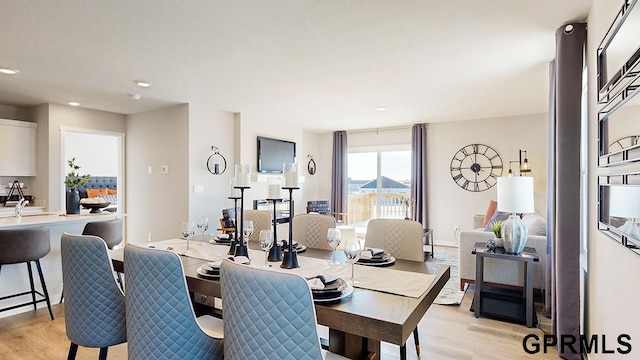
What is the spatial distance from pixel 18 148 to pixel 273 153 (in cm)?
361

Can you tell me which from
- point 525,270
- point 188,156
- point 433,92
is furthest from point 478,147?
point 188,156

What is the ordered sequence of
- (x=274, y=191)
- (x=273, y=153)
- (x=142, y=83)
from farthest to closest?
(x=273, y=153) < (x=142, y=83) < (x=274, y=191)

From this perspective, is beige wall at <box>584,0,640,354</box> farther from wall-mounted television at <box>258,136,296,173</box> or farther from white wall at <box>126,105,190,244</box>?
wall-mounted television at <box>258,136,296,173</box>

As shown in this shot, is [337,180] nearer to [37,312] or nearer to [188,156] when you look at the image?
[188,156]

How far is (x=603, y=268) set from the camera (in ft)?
5.98

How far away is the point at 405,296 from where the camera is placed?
58.3 inches

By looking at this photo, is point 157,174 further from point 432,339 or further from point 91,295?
point 432,339

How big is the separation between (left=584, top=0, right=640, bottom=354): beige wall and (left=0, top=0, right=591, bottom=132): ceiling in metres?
0.38

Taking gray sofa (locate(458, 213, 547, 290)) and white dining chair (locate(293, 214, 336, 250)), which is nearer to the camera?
white dining chair (locate(293, 214, 336, 250))

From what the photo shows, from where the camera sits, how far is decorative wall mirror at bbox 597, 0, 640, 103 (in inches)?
50.2

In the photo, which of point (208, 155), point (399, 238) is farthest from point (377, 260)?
point (208, 155)

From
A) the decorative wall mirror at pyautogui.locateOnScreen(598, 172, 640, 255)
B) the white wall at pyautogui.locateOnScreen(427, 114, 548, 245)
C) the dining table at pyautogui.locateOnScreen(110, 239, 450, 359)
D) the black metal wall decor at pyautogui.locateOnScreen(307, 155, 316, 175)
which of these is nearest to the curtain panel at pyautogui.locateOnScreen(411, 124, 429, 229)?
the white wall at pyautogui.locateOnScreen(427, 114, 548, 245)

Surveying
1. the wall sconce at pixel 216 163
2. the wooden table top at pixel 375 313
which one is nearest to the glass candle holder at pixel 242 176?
the wooden table top at pixel 375 313

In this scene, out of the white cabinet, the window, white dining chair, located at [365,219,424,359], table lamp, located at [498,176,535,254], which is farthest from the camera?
the window
